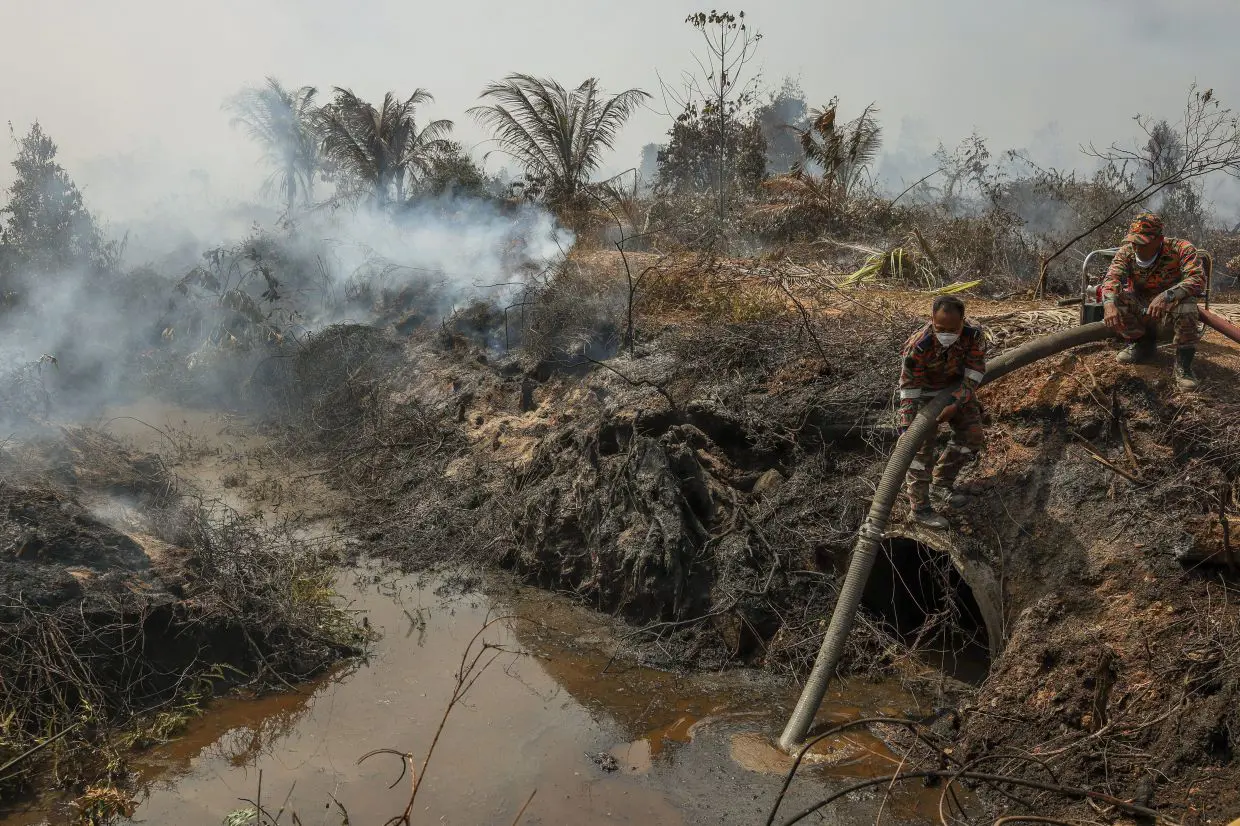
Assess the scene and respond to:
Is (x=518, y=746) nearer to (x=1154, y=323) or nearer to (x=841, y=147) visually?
(x=1154, y=323)

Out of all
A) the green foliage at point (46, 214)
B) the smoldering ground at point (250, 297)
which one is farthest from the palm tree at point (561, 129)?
the green foliage at point (46, 214)

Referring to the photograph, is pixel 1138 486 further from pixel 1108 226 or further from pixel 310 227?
pixel 310 227

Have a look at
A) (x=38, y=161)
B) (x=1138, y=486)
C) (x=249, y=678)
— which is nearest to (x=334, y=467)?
(x=249, y=678)

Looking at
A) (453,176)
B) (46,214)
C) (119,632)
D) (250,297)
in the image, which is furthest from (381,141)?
(119,632)

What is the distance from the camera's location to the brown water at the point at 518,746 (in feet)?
16.2

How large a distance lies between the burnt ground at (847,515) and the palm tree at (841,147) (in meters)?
6.49

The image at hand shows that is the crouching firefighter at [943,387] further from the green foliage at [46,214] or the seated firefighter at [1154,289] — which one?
the green foliage at [46,214]

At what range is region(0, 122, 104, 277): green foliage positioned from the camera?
64.7 ft

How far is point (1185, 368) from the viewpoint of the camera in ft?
18.9

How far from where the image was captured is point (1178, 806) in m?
4.13

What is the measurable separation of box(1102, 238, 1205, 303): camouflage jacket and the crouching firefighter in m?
1.23

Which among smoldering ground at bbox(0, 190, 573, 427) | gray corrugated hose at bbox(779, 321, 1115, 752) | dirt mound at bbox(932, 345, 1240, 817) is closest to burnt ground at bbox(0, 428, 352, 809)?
gray corrugated hose at bbox(779, 321, 1115, 752)

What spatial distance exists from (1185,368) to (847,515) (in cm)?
250

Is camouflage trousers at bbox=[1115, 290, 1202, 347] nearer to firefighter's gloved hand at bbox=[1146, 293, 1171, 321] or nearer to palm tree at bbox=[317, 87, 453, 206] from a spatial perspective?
firefighter's gloved hand at bbox=[1146, 293, 1171, 321]
